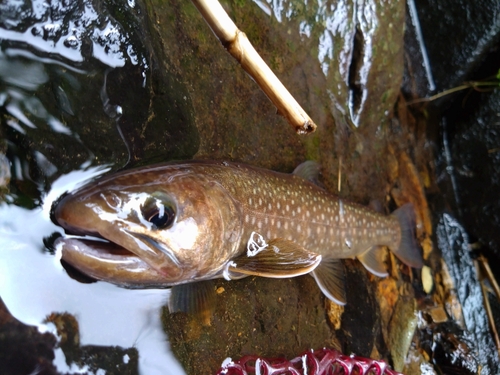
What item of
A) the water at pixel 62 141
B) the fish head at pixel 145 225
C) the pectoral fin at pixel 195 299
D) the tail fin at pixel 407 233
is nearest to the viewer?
the fish head at pixel 145 225

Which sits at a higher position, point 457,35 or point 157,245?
point 457,35

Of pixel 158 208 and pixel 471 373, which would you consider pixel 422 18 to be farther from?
pixel 158 208

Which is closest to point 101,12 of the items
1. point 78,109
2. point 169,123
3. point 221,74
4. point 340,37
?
point 78,109

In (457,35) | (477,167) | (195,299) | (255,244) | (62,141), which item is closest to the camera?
(62,141)

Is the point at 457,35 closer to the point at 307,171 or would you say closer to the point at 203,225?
the point at 307,171

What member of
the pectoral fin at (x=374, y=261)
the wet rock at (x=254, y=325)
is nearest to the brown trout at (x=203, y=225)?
the wet rock at (x=254, y=325)

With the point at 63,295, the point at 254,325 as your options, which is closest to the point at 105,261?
the point at 63,295

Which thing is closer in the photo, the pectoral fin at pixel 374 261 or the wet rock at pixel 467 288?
the pectoral fin at pixel 374 261

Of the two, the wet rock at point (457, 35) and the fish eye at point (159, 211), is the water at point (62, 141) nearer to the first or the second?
the fish eye at point (159, 211)
